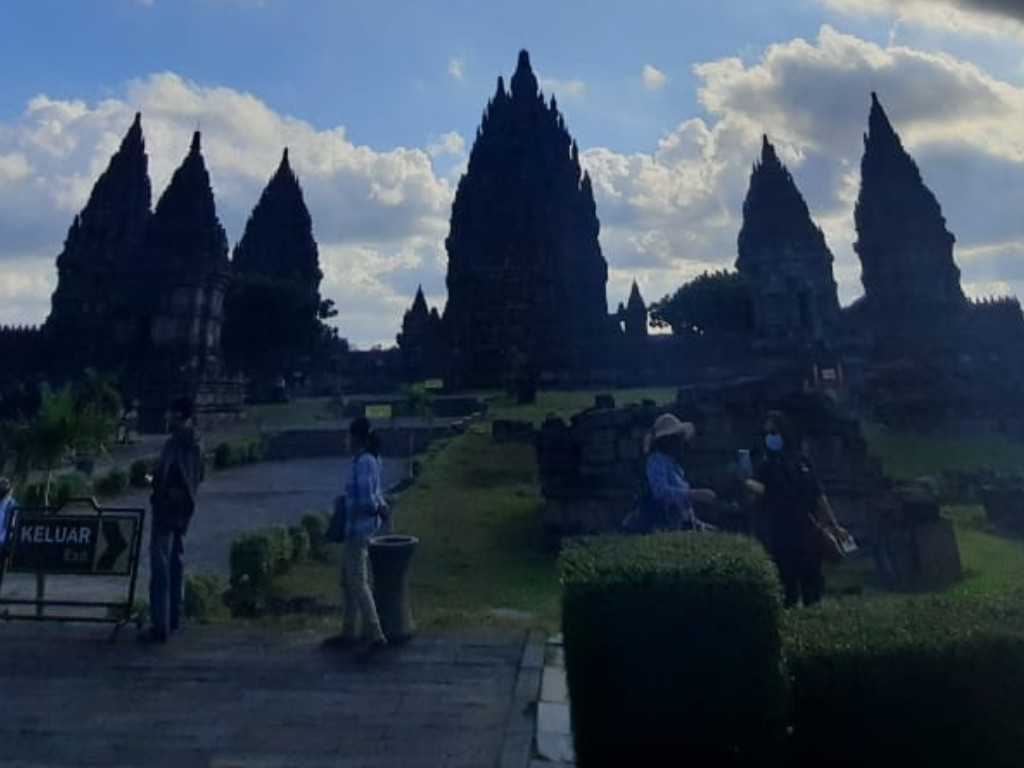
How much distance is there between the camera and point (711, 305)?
82000mm

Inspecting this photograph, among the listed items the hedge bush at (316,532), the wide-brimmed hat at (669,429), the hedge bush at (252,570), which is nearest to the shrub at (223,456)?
the hedge bush at (316,532)

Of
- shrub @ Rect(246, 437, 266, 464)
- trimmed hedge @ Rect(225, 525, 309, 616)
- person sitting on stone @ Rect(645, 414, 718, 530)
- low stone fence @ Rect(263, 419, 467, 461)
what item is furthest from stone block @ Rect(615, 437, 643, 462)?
shrub @ Rect(246, 437, 266, 464)

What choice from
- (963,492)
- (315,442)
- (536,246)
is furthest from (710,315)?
(963,492)

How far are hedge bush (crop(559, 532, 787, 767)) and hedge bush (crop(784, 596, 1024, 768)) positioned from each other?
29 centimetres

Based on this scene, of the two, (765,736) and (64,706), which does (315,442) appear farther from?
(765,736)

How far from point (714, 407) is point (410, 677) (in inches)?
375

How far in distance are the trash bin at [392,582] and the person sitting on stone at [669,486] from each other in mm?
2127

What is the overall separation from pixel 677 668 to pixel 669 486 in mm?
2573

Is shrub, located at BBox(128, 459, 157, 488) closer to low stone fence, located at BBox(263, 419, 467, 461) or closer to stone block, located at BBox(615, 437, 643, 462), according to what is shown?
low stone fence, located at BBox(263, 419, 467, 461)

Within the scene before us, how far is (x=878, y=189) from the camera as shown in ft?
134

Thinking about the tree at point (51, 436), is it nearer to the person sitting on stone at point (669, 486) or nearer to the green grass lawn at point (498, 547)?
the green grass lawn at point (498, 547)

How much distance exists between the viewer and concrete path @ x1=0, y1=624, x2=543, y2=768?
477cm

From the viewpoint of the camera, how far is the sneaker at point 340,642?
6715 millimetres

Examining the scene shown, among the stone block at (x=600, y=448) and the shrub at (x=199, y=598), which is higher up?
the stone block at (x=600, y=448)
